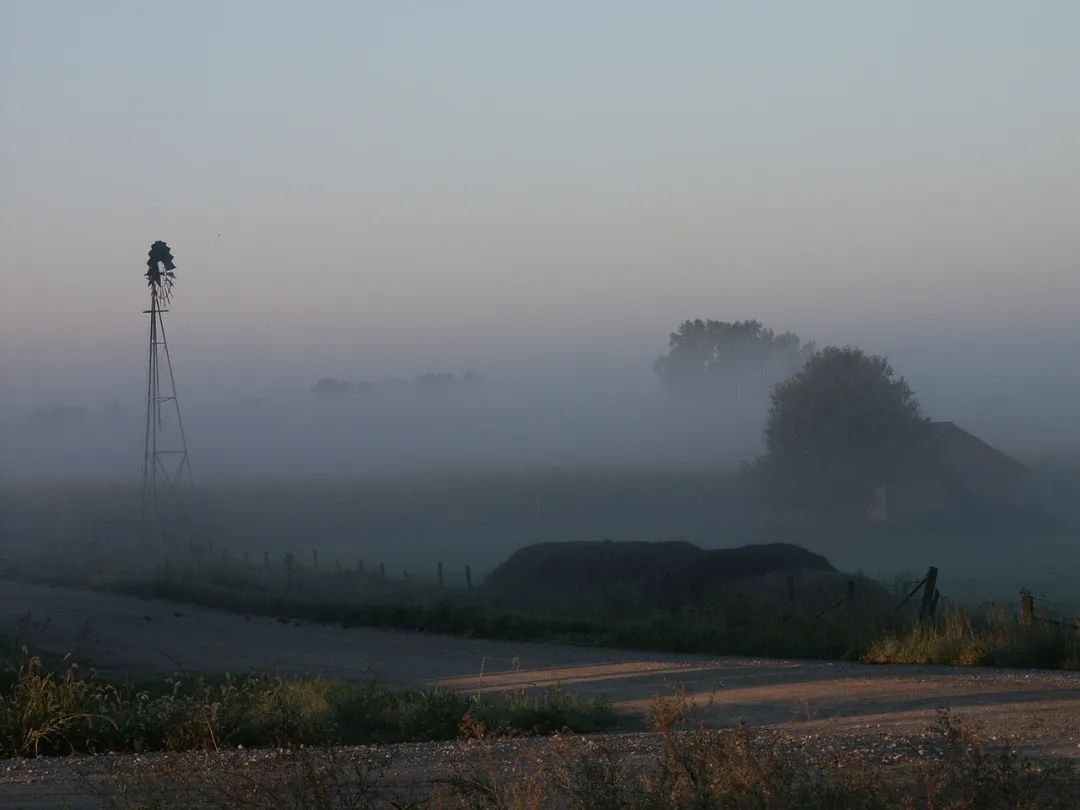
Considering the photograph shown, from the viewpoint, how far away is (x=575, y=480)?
123 m

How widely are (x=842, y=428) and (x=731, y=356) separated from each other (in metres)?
83.7

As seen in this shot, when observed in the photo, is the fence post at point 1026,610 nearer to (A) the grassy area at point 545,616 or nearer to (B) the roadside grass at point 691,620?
(B) the roadside grass at point 691,620

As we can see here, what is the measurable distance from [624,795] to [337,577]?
39.1 m

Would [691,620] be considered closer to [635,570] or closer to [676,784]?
[635,570]

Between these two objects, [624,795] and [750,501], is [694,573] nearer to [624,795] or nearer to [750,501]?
[624,795]

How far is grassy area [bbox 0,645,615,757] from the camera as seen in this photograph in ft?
41.9

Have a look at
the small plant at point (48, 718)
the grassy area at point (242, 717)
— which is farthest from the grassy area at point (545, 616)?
the small plant at point (48, 718)

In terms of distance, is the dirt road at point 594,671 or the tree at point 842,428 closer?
the dirt road at point 594,671

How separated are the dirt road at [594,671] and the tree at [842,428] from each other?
174 feet

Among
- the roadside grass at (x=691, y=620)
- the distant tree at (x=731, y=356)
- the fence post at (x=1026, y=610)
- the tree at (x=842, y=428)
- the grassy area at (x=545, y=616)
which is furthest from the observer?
the distant tree at (x=731, y=356)

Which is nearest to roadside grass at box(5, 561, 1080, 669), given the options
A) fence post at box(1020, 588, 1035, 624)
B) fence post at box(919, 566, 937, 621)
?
fence post at box(1020, 588, 1035, 624)

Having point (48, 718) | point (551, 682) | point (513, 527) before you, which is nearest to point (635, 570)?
point (551, 682)

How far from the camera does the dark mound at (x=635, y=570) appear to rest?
3675cm

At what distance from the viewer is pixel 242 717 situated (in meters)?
13.3
